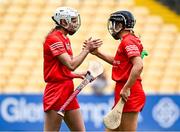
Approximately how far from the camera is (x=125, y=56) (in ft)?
30.5

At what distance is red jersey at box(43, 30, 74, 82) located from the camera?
371 inches

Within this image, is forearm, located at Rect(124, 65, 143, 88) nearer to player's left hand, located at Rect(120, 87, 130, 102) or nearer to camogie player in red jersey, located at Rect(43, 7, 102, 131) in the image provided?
player's left hand, located at Rect(120, 87, 130, 102)

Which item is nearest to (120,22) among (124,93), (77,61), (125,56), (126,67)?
(125,56)

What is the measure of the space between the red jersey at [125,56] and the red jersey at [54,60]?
22.3 inches

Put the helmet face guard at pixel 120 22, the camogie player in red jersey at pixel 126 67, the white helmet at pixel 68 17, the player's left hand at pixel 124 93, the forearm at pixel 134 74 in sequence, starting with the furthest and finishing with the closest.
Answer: the white helmet at pixel 68 17 → the helmet face guard at pixel 120 22 → the camogie player in red jersey at pixel 126 67 → the player's left hand at pixel 124 93 → the forearm at pixel 134 74

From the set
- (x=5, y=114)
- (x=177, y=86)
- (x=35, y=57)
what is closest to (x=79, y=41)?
(x=35, y=57)

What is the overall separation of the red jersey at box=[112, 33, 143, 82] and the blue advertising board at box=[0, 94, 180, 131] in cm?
667

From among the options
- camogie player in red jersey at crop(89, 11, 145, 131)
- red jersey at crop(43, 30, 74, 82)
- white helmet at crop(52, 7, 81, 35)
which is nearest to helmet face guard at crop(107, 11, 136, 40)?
camogie player in red jersey at crop(89, 11, 145, 131)

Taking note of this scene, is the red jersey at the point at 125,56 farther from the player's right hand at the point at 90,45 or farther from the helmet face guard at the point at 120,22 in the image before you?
the player's right hand at the point at 90,45

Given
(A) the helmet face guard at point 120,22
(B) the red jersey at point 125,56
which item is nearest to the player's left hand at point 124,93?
(B) the red jersey at point 125,56

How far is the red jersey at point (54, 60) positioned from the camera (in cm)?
943

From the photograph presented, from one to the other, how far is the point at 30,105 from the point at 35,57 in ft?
8.59

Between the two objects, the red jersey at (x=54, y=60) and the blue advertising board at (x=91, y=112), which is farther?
the blue advertising board at (x=91, y=112)

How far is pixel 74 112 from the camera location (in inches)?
376
